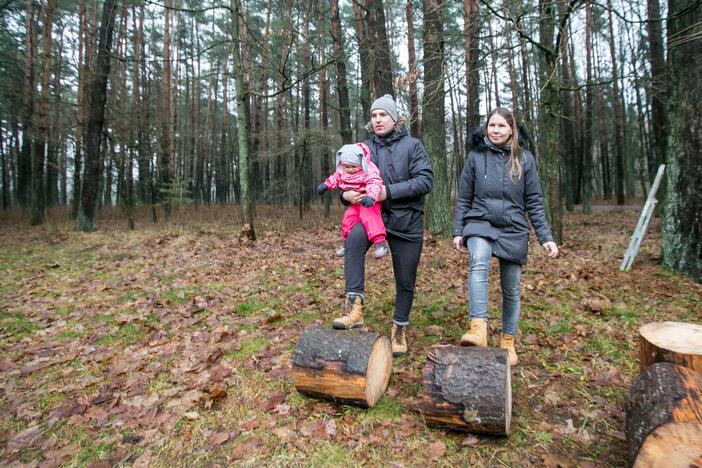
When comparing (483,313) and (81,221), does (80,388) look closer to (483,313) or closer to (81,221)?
(483,313)

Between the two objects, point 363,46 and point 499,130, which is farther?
point 363,46

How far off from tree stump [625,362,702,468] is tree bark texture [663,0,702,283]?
14.1 feet

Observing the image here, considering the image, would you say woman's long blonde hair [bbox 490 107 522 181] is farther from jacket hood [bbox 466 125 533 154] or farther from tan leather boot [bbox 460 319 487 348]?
tan leather boot [bbox 460 319 487 348]

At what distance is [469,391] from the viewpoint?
Answer: 2.56 meters

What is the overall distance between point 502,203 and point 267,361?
8.27ft

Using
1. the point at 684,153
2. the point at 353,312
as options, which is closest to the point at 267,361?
the point at 353,312

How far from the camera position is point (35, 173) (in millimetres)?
14906

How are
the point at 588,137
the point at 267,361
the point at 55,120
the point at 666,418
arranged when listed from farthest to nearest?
1. the point at 588,137
2. the point at 55,120
3. the point at 267,361
4. the point at 666,418

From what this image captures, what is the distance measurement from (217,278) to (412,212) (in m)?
4.32

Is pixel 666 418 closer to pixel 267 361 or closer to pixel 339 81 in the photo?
pixel 267 361

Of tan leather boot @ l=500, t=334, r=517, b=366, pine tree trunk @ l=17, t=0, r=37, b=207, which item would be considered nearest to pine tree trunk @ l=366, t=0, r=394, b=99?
tan leather boot @ l=500, t=334, r=517, b=366

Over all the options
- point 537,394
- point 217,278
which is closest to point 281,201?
point 217,278

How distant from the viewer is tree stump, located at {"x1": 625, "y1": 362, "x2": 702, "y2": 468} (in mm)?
1873

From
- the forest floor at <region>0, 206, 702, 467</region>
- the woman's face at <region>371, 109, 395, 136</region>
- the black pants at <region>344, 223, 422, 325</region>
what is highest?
the woman's face at <region>371, 109, 395, 136</region>
